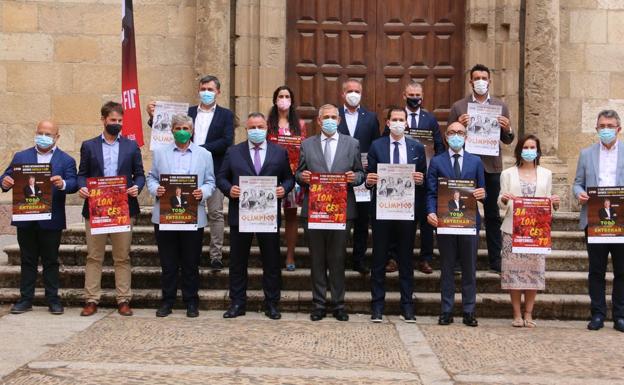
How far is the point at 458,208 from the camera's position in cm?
838

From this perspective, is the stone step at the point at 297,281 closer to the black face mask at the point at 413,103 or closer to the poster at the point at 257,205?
the poster at the point at 257,205

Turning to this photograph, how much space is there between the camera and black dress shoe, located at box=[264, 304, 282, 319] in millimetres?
8570

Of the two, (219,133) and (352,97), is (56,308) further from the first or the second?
(352,97)

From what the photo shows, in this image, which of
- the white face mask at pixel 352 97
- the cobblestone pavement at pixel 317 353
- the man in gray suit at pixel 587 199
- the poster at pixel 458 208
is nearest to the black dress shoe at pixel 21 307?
the cobblestone pavement at pixel 317 353

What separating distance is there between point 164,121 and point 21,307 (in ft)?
7.75

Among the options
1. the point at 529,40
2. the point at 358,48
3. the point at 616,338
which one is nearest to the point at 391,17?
the point at 358,48

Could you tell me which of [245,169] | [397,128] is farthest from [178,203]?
[397,128]

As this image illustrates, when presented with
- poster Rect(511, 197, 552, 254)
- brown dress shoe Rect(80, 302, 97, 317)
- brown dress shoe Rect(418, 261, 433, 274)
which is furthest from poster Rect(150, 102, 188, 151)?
poster Rect(511, 197, 552, 254)

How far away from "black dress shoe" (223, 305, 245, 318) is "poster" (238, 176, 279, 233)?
75 centimetres

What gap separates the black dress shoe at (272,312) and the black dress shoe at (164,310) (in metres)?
0.94

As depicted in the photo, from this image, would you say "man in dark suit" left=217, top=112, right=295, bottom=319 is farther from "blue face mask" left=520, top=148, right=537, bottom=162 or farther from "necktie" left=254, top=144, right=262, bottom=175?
"blue face mask" left=520, top=148, right=537, bottom=162

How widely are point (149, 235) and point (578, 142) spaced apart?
6.00 meters

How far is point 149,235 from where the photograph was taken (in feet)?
32.8

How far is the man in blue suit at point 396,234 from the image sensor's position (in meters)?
8.56
